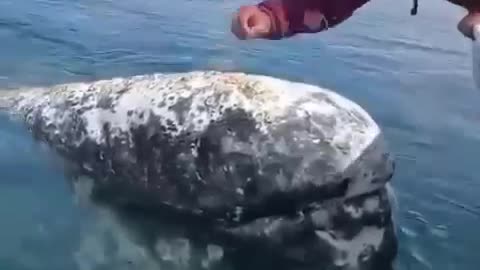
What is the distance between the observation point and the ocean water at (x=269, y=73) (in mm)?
3787

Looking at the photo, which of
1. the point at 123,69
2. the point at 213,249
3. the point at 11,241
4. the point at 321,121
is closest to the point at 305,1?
the point at 321,121

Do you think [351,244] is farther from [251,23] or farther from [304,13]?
[304,13]

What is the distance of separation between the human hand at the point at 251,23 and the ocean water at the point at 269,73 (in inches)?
35.4

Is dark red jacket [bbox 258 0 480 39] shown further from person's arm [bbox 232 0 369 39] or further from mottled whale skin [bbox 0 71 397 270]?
mottled whale skin [bbox 0 71 397 270]

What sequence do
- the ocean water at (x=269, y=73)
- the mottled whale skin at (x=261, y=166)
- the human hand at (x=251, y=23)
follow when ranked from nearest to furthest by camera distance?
the mottled whale skin at (x=261, y=166), the ocean water at (x=269, y=73), the human hand at (x=251, y=23)

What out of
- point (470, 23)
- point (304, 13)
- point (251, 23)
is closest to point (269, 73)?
point (304, 13)

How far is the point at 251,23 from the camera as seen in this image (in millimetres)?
3969

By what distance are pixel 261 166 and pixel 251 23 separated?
0.89 metres

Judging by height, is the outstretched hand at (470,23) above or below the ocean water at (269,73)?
above

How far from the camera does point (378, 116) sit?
5.37m

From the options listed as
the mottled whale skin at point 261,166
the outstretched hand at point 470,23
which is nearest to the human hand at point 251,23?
the mottled whale skin at point 261,166

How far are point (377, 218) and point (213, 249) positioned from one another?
1.87 feet

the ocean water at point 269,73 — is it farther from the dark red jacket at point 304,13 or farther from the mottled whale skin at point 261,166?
the dark red jacket at point 304,13

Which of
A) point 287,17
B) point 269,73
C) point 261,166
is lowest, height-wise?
point 269,73
